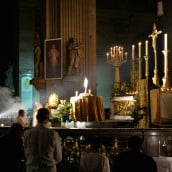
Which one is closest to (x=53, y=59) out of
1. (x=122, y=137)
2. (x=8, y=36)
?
(x=122, y=137)

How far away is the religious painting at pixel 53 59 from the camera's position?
62.2ft

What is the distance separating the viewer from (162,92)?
13336 millimetres

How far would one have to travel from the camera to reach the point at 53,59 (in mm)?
19141

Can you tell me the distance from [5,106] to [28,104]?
9.12 ft

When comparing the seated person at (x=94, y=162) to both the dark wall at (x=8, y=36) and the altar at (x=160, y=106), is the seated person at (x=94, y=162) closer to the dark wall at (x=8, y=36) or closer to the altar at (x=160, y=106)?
the altar at (x=160, y=106)

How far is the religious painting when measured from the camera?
1895 cm

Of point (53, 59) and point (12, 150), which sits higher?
point (53, 59)

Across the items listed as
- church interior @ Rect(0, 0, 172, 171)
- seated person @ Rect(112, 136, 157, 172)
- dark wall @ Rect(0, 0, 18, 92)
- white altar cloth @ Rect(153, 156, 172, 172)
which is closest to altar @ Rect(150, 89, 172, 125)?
church interior @ Rect(0, 0, 172, 171)

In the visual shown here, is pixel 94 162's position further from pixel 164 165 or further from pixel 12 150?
pixel 164 165

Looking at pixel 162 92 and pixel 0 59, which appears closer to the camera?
pixel 162 92

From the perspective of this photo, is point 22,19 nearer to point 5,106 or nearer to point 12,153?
point 5,106

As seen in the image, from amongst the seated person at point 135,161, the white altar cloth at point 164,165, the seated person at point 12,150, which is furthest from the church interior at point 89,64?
the seated person at point 135,161

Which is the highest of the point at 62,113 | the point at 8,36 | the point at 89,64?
the point at 8,36

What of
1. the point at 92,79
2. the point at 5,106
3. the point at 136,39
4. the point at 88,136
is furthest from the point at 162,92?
the point at 136,39
